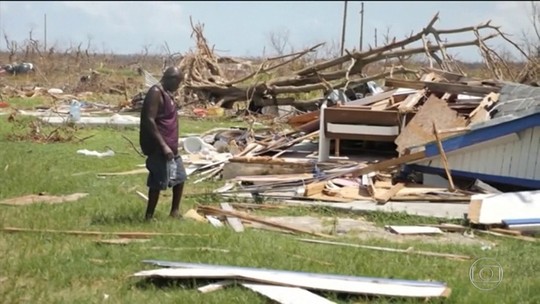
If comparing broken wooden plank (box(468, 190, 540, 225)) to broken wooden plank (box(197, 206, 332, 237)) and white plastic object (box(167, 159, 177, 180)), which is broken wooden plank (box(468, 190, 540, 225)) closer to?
broken wooden plank (box(197, 206, 332, 237))

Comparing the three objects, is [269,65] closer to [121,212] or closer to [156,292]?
[121,212]

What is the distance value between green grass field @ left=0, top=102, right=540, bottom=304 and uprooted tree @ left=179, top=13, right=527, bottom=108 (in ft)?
27.5

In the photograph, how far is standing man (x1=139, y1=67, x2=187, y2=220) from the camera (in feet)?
23.5

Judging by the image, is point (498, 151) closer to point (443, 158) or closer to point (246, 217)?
point (443, 158)

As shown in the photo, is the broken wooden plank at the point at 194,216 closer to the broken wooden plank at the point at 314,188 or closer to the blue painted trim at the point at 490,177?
the broken wooden plank at the point at 314,188

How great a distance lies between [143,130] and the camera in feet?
23.6

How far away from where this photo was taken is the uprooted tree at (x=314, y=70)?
15.7 meters

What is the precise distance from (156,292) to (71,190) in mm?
4805

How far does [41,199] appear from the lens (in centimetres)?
882

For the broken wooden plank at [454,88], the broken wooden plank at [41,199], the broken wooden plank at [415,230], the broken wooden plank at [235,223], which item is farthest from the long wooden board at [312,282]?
the broken wooden plank at [454,88]

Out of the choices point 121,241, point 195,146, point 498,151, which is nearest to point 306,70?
point 195,146

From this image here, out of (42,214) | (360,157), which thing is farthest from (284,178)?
(42,214)

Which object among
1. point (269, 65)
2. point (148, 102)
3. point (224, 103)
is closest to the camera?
point (148, 102)

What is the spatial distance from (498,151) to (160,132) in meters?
5.02
